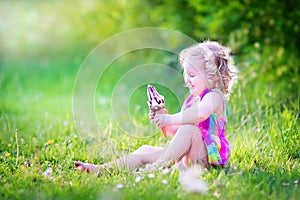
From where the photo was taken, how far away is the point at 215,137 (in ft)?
10.8

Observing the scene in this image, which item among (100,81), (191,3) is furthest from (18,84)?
(191,3)

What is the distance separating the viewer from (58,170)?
11.1 ft

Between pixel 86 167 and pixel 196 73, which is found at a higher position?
pixel 196 73

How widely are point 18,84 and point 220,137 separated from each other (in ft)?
13.8

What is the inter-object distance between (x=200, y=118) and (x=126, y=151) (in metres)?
0.81

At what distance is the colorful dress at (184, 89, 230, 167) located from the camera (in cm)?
327

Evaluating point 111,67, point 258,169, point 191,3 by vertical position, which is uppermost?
point 191,3

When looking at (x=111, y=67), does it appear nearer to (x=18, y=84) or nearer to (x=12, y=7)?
(x=18, y=84)

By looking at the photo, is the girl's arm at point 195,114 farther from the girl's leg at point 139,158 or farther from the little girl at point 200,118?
the girl's leg at point 139,158

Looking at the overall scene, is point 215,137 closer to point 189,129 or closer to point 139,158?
point 189,129

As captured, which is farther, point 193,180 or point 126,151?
point 126,151

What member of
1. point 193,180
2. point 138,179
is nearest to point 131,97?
point 138,179

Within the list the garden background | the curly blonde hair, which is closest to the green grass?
the garden background

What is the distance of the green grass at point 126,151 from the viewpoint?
9.37 feet
